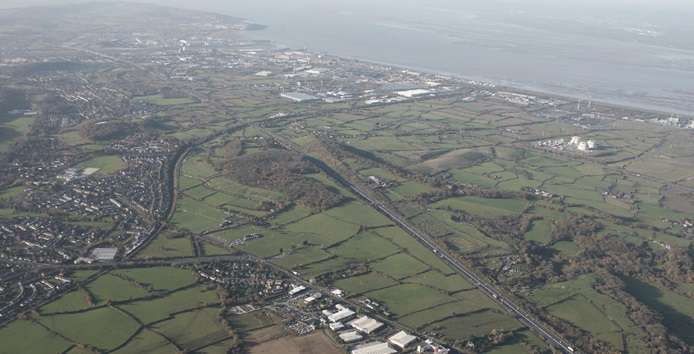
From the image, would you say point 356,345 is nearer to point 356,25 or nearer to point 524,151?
point 524,151

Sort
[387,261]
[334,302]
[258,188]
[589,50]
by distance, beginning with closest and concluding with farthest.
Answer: [334,302]
[387,261]
[258,188]
[589,50]

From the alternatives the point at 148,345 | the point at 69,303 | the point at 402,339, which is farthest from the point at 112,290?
the point at 402,339

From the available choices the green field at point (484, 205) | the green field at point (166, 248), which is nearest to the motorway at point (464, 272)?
the green field at point (484, 205)

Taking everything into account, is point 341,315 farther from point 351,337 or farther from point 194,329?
point 194,329

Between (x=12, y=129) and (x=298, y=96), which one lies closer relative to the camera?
(x=12, y=129)

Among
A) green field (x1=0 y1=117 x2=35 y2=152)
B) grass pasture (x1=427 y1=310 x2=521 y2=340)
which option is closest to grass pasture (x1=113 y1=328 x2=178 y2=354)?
grass pasture (x1=427 y1=310 x2=521 y2=340)

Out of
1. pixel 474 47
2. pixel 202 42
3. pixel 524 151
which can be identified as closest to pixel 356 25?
pixel 474 47
